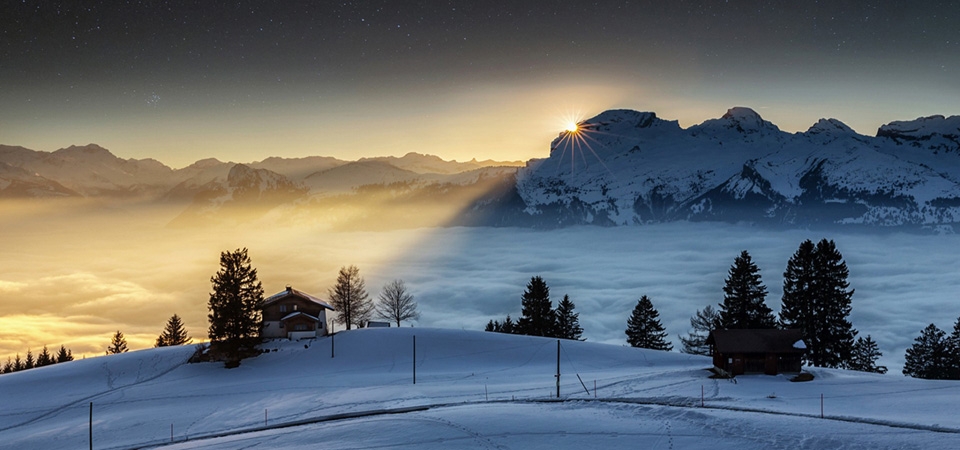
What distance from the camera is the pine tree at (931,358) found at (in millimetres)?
74188

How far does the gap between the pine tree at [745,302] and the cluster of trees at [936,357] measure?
19.7 meters

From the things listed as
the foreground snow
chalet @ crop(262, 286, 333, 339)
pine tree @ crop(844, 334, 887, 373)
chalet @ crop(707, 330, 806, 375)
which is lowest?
pine tree @ crop(844, 334, 887, 373)

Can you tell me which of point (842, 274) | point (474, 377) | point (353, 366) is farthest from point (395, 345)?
point (842, 274)

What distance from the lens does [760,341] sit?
5962 centimetres

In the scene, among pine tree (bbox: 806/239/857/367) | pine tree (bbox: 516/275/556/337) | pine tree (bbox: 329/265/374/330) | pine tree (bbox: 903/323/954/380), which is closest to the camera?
pine tree (bbox: 806/239/857/367)

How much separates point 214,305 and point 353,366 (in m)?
17.3

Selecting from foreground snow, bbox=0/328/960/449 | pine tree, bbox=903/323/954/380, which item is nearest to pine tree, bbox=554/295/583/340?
foreground snow, bbox=0/328/960/449

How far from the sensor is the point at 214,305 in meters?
72.3

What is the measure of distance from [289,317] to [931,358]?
78.7m

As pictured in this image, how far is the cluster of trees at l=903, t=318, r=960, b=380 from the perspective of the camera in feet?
243

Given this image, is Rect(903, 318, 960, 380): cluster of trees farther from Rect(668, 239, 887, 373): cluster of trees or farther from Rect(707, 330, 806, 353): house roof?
Rect(707, 330, 806, 353): house roof

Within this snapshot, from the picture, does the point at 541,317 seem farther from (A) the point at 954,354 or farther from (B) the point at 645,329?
(A) the point at 954,354

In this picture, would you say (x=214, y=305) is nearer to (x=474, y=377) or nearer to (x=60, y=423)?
(x=60, y=423)

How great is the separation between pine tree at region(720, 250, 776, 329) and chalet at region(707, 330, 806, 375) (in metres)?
14.2
